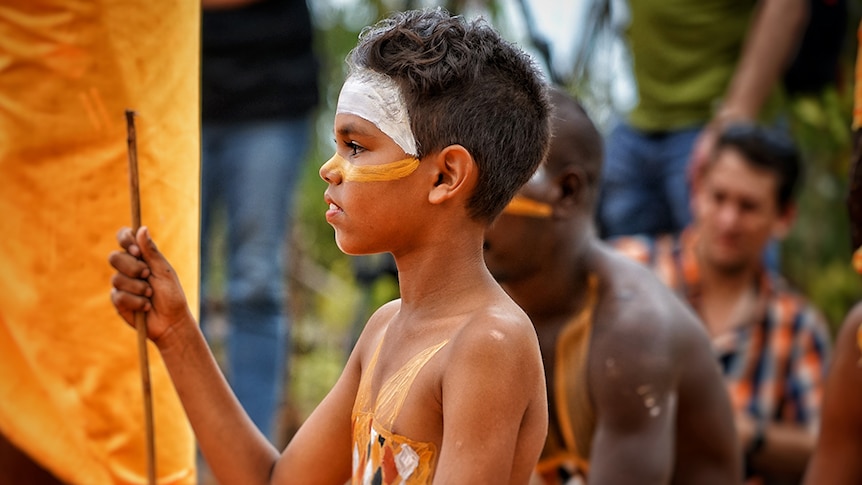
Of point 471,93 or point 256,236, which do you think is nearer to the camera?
point 471,93

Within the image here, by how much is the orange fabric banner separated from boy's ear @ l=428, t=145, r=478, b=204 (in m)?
0.73

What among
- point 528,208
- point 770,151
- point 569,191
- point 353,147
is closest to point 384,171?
point 353,147

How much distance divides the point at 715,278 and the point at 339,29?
123 inches

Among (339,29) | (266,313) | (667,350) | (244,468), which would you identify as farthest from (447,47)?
(339,29)

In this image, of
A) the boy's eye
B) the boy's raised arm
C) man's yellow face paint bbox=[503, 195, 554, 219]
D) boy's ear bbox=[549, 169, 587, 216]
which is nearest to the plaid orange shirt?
boy's ear bbox=[549, 169, 587, 216]

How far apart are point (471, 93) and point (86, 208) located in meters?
0.97

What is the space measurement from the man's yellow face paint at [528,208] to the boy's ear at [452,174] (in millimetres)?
1370

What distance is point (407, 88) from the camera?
244 centimetres

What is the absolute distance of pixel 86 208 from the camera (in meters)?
2.90

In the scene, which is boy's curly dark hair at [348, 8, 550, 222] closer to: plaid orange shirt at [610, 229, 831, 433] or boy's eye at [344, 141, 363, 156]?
boy's eye at [344, 141, 363, 156]

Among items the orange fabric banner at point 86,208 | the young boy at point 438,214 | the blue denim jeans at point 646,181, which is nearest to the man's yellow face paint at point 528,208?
the orange fabric banner at point 86,208

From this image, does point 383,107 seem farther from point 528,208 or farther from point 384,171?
point 528,208

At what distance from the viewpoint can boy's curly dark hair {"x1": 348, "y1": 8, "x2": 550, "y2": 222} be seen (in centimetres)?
242

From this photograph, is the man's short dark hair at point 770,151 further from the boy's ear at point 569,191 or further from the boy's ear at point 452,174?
the boy's ear at point 452,174
